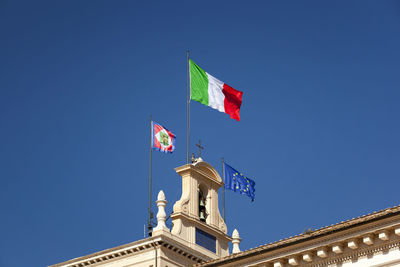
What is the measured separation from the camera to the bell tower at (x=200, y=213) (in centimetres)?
4012

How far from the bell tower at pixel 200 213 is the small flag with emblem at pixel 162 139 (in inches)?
80.3

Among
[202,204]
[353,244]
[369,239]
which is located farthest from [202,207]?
[369,239]

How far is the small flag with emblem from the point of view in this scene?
4412 cm

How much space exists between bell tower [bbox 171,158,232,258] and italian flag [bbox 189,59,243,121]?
13.1ft

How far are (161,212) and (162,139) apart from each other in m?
6.60

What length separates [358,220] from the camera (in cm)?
2825

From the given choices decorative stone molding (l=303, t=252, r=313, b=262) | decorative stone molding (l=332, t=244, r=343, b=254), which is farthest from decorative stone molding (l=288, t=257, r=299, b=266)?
decorative stone molding (l=332, t=244, r=343, b=254)

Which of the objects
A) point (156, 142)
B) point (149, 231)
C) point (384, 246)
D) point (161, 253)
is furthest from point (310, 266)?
point (156, 142)

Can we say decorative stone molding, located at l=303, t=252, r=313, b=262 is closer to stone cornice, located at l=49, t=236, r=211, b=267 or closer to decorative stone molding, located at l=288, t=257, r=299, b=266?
decorative stone molding, located at l=288, t=257, r=299, b=266

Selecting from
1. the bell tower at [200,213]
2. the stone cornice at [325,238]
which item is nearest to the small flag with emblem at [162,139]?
the bell tower at [200,213]

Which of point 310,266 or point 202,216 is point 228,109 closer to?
point 202,216

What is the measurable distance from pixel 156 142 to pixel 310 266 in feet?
53.8

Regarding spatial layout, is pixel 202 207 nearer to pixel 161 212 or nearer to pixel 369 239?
pixel 161 212

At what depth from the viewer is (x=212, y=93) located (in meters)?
46.1
